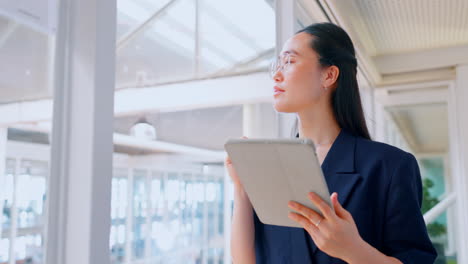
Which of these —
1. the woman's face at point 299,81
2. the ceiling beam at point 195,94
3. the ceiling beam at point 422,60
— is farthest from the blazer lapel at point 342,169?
the ceiling beam at point 422,60

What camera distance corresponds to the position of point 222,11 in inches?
110

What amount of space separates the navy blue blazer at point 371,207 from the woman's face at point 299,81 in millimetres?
114

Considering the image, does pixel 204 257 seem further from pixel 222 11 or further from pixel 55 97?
pixel 55 97

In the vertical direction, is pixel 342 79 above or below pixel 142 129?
below

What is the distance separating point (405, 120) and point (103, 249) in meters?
4.02

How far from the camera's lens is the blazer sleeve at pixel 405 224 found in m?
0.80

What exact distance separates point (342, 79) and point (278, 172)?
1.31ft

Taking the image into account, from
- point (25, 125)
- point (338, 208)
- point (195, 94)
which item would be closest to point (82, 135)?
point (25, 125)

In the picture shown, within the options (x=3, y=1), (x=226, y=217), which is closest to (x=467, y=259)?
(x=3, y=1)

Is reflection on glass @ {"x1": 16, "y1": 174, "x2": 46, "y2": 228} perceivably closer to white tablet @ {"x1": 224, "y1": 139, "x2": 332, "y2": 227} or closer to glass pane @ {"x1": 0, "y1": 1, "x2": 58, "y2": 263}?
glass pane @ {"x1": 0, "y1": 1, "x2": 58, "y2": 263}

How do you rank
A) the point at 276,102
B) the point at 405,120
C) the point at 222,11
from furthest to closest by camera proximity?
the point at 405,120 → the point at 222,11 → the point at 276,102

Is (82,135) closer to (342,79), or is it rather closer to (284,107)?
(284,107)

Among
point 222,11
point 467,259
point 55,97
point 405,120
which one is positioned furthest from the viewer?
point 405,120

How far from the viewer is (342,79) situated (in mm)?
1000
